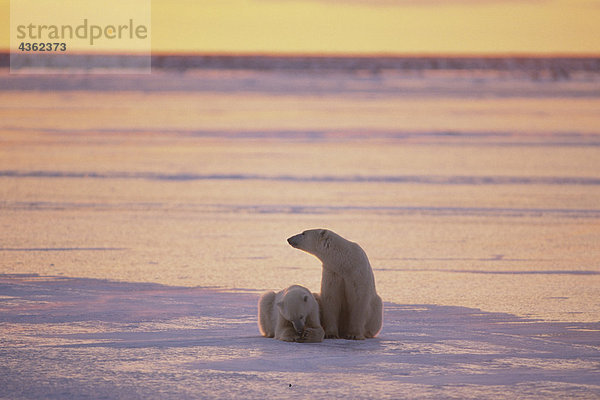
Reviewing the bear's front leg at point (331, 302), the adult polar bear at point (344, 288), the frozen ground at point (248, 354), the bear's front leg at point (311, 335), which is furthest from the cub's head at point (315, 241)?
the frozen ground at point (248, 354)

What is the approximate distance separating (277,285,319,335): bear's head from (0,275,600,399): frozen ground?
0.18 meters

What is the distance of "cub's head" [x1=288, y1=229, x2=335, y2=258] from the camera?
6.60 meters

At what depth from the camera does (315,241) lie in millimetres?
6641

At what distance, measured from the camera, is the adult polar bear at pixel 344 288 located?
258 inches

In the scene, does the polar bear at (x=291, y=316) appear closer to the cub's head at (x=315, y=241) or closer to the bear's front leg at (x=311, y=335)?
the bear's front leg at (x=311, y=335)

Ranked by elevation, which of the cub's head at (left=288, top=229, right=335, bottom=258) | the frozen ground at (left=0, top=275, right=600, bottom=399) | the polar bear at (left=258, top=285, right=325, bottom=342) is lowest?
the frozen ground at (left=0, top=275, right=600, bottom=399)

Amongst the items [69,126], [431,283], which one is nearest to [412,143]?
[69,126]

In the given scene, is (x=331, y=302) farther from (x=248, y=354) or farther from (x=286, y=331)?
(x=248, y=354)

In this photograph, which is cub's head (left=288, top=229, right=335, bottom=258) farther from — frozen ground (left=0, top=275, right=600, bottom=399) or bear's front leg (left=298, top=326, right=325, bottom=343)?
frozen ground (left=0, top=275, right=600, bottom=399)

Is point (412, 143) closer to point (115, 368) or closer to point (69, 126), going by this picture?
point (69, 126)

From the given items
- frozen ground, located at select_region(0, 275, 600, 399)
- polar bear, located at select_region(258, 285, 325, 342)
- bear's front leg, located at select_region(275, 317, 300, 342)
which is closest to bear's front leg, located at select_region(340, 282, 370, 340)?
frozen ground, located at select_region(0, 275, 600, 399)

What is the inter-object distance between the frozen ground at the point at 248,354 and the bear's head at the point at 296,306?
7.0 inches

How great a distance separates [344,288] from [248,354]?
85 centimetres

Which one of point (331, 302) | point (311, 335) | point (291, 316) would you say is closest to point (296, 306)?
point (291, 316)
